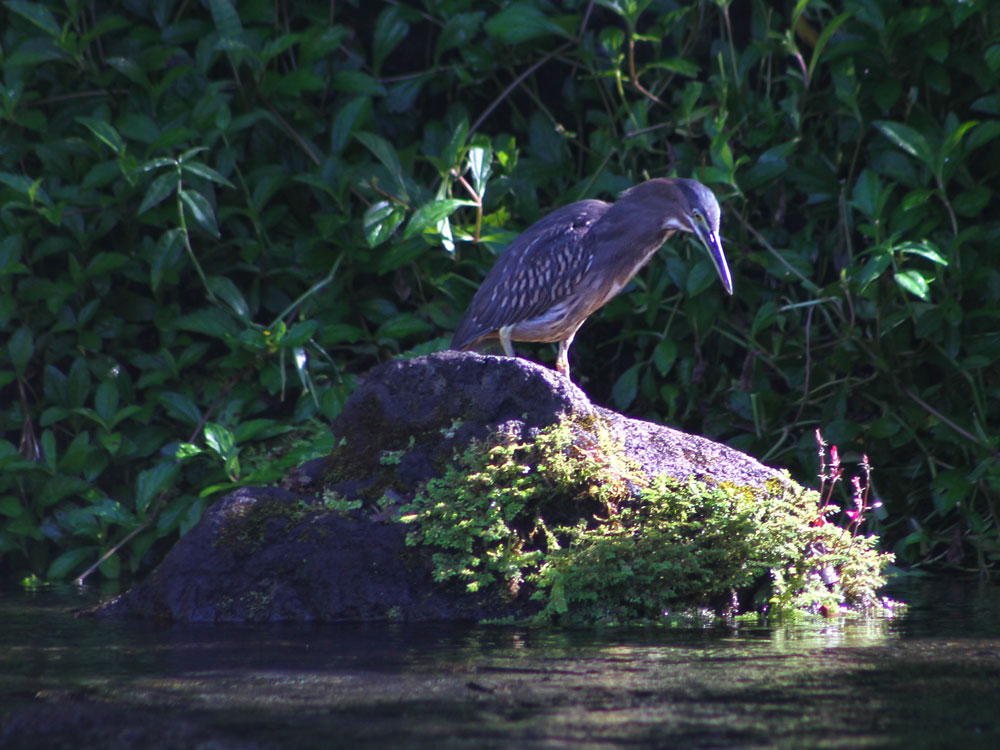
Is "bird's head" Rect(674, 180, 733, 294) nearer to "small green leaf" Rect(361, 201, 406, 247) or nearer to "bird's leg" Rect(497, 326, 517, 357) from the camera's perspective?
"bird's leg" Rect(497, 326, 517, 357)

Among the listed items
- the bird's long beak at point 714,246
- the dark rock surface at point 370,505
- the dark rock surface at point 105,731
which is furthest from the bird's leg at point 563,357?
the dark rock surface at point 105,731

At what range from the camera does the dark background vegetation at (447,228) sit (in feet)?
18.3

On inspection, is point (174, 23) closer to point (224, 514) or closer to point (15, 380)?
point (15, 380)

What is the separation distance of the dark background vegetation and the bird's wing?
0.94ft

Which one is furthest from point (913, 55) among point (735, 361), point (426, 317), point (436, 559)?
point (436, 559)

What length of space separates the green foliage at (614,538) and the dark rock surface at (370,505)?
0.11m

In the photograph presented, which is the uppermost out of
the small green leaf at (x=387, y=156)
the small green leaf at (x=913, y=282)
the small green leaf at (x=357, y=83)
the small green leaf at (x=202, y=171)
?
the small green leaf at (x=357, y=83)

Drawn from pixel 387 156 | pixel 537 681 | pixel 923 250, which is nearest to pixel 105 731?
pixel 537 681

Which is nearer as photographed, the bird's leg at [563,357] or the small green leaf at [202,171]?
the small green leaf at [202,171]

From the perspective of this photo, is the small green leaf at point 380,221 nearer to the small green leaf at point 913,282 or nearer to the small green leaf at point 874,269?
the small green leaf at point 874,269

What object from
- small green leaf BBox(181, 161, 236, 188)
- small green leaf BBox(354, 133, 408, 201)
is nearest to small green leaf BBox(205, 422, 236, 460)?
small green leaf BBox(181, 161, 236, 188)

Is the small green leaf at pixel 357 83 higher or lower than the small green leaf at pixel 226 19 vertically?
lower

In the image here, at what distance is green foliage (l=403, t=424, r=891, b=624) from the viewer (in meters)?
3.78

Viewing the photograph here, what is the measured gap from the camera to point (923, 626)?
11.7ft
